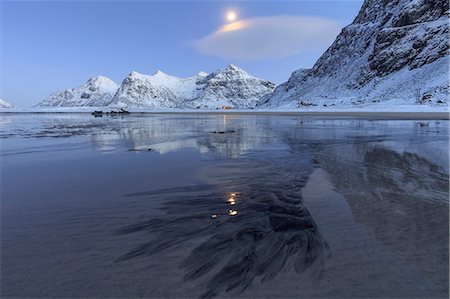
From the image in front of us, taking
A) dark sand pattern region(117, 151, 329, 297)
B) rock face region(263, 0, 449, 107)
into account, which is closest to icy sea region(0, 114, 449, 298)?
dark sand pattern region(117, 151, 329, 297)

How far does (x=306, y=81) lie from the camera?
7357 inches

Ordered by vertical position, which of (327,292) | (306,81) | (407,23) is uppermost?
(407,23)

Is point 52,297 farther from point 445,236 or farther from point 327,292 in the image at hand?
point 445,236

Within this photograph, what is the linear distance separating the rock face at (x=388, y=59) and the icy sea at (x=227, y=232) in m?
82.4

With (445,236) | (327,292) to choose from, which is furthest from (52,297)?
(445,236)

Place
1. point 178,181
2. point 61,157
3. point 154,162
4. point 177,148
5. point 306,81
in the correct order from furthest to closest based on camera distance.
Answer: point 306,81, point 177,148, point 61,157, point 154,162, point 178,181

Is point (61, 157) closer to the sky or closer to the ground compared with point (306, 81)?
closer to the ground

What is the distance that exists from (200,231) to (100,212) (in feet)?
6.91

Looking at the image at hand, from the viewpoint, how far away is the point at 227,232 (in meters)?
4.38

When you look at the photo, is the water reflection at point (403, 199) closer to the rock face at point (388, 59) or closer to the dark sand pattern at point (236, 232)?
the dark sand pattern at point (236, 232)

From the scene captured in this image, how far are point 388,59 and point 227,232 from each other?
5781 inches

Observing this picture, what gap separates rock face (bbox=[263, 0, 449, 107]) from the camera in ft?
320

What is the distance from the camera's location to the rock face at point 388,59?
320ft

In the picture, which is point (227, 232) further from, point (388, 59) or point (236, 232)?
point (388, 59)
